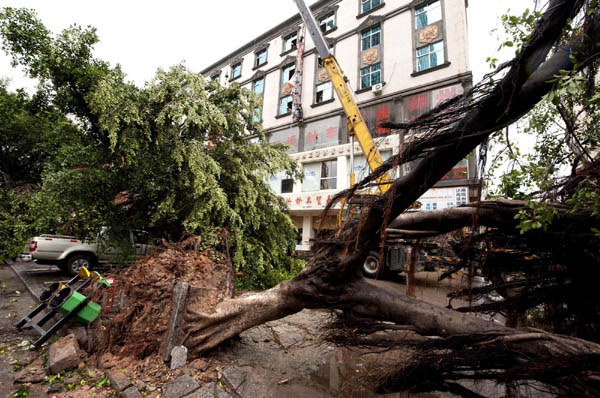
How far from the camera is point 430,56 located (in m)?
13.8

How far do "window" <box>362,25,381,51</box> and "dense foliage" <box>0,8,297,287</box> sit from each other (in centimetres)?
1261

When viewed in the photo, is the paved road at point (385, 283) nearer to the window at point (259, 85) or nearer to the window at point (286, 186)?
the window at point (286, 186)

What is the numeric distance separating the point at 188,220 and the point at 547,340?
6485 millimetres

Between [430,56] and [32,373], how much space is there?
59.3 ft

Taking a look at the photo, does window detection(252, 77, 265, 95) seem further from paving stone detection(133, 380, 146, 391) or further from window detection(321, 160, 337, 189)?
paving stone detection(133, 380, 146, 391)

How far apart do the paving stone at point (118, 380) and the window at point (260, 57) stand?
22836mm

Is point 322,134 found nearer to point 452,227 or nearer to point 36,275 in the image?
point 452,227

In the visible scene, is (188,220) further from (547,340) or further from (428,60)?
(428,60)

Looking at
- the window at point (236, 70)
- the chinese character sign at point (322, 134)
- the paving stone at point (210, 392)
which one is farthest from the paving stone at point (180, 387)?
the window at point (236, 70)

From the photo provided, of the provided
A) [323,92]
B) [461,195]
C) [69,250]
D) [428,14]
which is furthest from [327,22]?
[69,250]

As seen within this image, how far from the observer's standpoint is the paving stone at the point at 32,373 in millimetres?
3043

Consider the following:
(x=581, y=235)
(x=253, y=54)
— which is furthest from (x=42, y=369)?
(x=253, y=54)

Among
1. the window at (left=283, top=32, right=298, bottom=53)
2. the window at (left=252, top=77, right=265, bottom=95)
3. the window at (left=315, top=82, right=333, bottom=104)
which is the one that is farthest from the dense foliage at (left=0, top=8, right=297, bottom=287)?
the window at (left=283, top=32, right=298, bottom=53)

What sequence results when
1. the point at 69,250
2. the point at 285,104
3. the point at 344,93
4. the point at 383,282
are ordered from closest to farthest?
the point at 69,250
the point at 383,282
the point at 344,93
the point at 285,104
